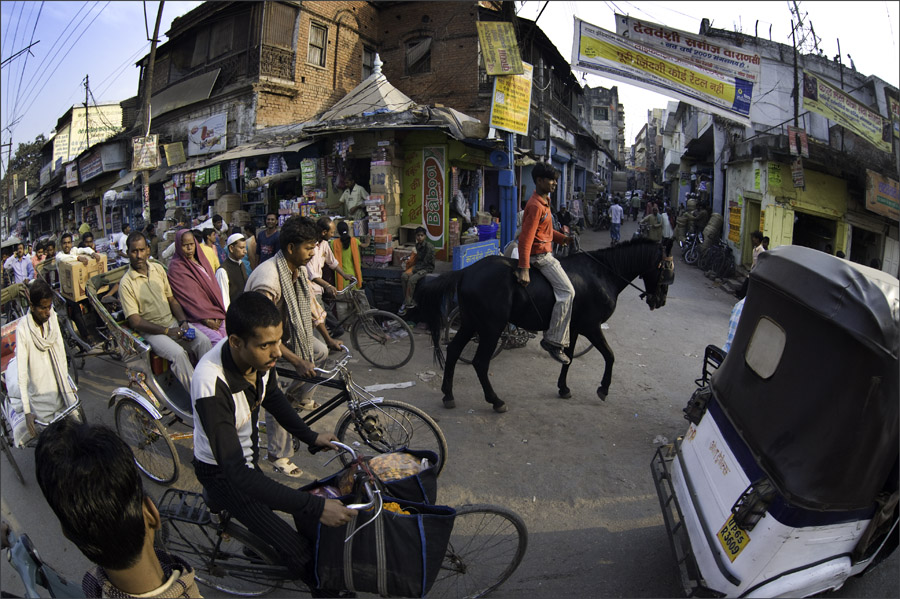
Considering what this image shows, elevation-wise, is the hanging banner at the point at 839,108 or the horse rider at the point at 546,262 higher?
the hanging banner at the point at 839,108

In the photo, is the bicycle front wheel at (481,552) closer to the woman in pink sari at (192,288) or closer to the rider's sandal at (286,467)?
the rider's sandal at (286,467)

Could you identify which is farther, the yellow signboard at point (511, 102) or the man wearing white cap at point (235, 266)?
the yellow signboard at point (511, 102)

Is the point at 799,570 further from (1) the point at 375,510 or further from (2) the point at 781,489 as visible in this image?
(1) the point at 375,510

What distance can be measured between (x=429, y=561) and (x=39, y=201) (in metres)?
33.2

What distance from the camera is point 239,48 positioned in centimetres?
1700

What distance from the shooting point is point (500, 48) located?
905 cm

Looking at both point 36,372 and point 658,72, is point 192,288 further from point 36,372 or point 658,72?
point 658,72

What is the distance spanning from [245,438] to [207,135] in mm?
17450

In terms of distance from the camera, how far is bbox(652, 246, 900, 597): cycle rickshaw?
208 centimetres

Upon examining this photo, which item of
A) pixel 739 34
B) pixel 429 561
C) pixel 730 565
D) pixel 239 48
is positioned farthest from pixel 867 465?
pixel 239 48

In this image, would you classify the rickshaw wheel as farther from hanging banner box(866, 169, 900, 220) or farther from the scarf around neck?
hanging banner box(866, 169, 900, 220)

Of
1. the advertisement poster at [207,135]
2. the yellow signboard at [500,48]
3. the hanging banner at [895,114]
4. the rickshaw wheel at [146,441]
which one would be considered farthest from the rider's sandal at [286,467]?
the advertisement poster at [207,135]

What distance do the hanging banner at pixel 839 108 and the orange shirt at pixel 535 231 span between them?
9324 mm

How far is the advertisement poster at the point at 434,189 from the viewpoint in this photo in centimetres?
1034
